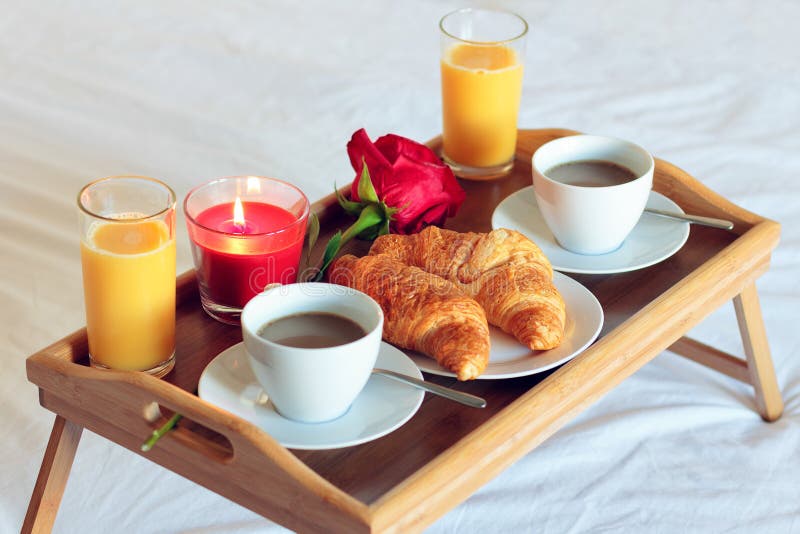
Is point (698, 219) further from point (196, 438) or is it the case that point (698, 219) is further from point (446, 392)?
point (196, 438)

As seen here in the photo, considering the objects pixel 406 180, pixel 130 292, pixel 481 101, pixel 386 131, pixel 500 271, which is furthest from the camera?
pixel 386 131

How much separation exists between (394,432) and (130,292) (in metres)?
0.26

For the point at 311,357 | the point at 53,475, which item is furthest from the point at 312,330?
the point at 53,475

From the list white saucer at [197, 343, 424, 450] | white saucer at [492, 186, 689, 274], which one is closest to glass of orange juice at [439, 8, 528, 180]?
white saucer at [492, 186, 689, 274]

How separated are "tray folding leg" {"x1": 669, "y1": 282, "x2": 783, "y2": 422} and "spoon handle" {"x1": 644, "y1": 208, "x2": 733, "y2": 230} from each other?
0.40ft

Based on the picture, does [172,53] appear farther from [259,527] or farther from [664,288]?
[664,288]

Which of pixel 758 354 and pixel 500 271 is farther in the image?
pixel 758 354

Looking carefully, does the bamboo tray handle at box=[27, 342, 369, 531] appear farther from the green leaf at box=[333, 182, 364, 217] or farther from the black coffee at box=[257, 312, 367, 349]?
the green leaf at box=[333, 182, 364, 217]

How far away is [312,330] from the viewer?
0.92m

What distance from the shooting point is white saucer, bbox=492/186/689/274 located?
116 centimetres

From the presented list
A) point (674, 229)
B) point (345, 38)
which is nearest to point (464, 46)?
point (674, 229)

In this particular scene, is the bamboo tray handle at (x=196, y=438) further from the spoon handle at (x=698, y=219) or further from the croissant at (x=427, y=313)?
the spoon handle at (x=698, y=219)

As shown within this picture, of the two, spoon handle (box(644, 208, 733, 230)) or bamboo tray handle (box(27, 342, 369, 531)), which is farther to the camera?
spoon handle (box(644, 208, 733, 230))

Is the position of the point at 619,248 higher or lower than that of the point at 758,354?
higher
